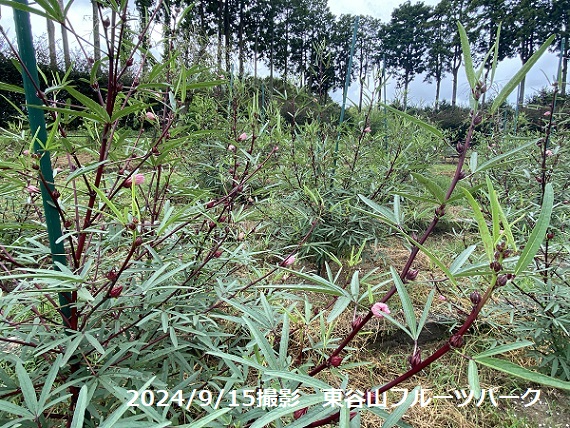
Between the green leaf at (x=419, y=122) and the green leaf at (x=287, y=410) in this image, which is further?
the green leaf at (x=419, y=122)

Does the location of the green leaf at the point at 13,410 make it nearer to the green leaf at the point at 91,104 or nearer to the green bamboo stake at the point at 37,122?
the green bamboo stake at the point at 37,122

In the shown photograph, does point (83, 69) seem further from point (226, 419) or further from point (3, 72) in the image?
point (226, 419)

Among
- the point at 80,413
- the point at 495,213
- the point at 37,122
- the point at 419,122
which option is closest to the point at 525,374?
the point at 495,213

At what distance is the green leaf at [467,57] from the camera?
46 centimetres

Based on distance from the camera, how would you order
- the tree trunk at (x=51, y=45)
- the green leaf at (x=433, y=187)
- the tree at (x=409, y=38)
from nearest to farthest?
the green leaf at (x=433, y=187) < the tree trunk at (x=51, y=45) < the tree at (x=409, y=38)

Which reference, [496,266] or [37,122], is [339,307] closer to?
[496,266]

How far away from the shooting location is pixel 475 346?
1.46m

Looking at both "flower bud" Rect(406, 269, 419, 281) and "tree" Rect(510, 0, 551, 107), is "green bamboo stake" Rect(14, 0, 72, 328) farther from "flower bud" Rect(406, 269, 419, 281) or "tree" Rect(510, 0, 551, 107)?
"tree" Rect(510, 0, 551, 107)

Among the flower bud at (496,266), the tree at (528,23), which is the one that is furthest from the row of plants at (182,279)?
the tree at (528,23)

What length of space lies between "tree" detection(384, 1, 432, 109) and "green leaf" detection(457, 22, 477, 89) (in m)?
15.8

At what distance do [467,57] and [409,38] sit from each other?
1717 cm

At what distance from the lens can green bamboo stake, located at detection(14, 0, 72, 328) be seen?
561mm

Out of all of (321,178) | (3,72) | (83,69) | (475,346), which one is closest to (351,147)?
(321,178)

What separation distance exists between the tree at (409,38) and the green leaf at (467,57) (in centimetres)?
1575
